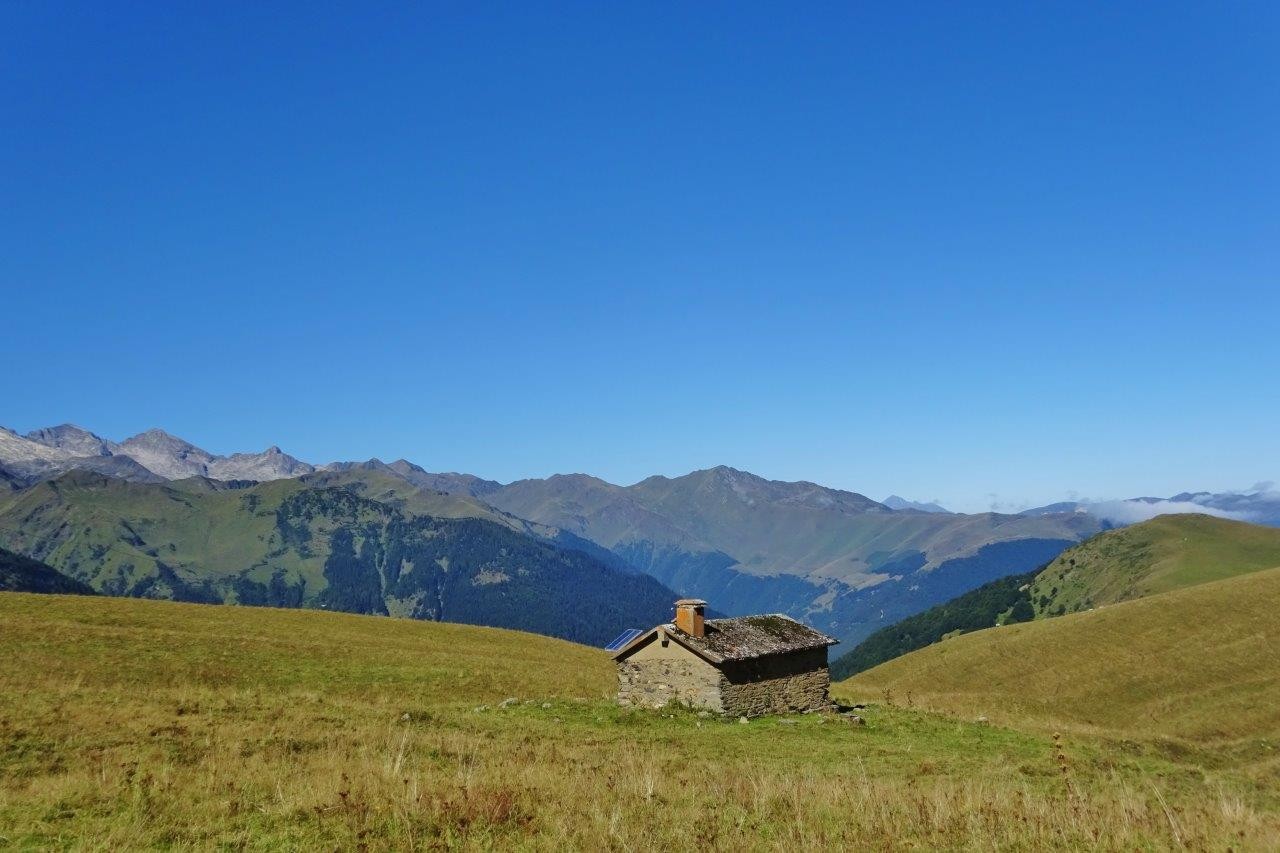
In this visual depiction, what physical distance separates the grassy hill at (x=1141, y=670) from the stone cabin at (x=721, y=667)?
14.4m

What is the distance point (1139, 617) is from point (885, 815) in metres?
97.2

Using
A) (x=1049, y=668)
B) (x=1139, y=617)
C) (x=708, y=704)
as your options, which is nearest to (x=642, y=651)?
(x=708, y=704)

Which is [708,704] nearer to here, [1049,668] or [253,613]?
[253,613]

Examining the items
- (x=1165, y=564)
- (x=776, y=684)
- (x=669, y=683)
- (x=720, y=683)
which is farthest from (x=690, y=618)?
(x=1165, y=564)

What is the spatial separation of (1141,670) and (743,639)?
54.8 metres

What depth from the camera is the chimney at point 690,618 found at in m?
41.8

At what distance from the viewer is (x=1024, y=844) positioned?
9180 millimetres

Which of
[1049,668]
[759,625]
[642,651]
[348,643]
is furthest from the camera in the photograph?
[1049,668]

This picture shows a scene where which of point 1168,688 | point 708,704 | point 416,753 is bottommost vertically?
point 1168,688

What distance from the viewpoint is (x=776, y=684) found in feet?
139

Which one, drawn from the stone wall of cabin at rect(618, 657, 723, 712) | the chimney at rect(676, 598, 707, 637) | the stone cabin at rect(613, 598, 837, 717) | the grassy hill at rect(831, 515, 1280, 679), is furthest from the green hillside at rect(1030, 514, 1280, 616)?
the stone wall of cabin at rect(618, 657, 723, 712)

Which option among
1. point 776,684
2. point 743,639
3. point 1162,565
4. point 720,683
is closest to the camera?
point 720,683

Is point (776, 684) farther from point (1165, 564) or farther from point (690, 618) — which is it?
point (1165, 564)

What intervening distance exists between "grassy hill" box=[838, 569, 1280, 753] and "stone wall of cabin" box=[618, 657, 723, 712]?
21.3m
